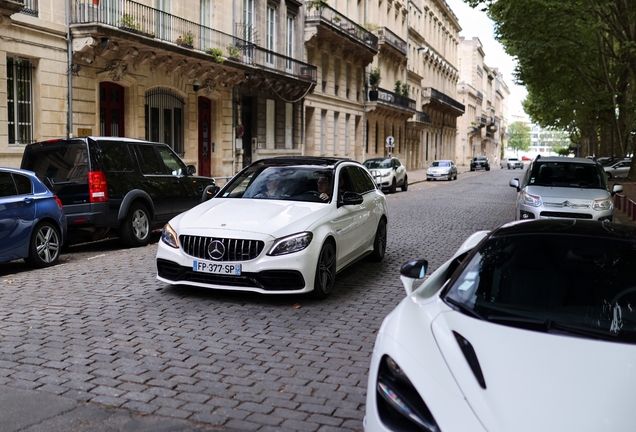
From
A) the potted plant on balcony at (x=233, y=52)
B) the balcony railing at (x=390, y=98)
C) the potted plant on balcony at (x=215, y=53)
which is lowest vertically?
the potted plant on balcony at (x=215, y=53)

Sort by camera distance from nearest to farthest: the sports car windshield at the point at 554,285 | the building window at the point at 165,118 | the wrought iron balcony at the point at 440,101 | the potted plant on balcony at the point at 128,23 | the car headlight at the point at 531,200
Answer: the sports car windshield at the point at 554,285 → the car headlight at the point at 531,200 → the potted plant on balcony at the point at 128,23 → the building window at the point at 165,118 → the wrought iron balcony at the point at 440,101

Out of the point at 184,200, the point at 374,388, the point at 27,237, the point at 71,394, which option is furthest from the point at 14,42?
the point at 374,388

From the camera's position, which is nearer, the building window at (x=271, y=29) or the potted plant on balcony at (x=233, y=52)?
the potted plant on balcony at (x=233, y=52)

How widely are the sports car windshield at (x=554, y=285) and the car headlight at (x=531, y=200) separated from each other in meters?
8.68

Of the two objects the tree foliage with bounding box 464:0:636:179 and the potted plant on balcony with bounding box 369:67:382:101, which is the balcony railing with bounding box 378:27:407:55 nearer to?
the potted plant on balcony with bounding box 369:67:382:101

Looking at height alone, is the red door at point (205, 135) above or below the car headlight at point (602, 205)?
above

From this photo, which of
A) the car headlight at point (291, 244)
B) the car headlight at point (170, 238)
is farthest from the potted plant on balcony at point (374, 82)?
the car headlight at point (291, 244)

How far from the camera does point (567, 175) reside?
13.5 m

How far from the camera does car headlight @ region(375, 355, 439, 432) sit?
2.81 m

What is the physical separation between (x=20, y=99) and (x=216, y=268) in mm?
13771

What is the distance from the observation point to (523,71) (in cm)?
3412

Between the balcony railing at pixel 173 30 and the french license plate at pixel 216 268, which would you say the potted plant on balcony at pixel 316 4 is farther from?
the french license plate at pixel 216 268

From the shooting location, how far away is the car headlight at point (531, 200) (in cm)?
1240

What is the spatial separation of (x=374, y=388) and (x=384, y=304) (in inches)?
176
